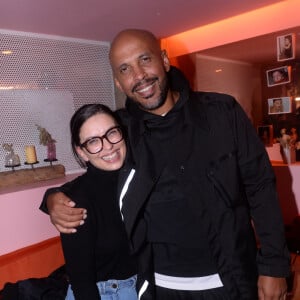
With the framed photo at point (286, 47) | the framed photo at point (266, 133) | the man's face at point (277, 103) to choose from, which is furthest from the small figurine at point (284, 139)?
the framed photo at point (286, 47)

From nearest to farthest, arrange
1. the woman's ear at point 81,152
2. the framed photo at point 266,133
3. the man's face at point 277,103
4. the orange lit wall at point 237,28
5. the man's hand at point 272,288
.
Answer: the man's hand at point 272,288 → the woman's ear at point 81,152 → the orange lit wall at point 237,28 → the man's face at point 277,103 → the framed photo at point 266,133

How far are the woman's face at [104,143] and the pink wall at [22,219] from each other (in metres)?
1.23

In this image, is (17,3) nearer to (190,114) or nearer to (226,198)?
(190,114)

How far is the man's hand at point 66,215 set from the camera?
1.24 m

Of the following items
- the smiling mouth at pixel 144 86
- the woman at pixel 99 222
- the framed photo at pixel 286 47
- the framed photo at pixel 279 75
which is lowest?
the woman at pixel 99 222

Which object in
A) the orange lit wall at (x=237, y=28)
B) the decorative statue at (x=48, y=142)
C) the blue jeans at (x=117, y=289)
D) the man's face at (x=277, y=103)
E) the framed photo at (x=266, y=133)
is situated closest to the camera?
the blue jeans at (x=117, y=289)

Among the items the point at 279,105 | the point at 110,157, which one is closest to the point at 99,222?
the point at 110,157

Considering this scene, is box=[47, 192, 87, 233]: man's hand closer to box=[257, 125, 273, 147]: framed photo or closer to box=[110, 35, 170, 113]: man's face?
box=[110, 35, 170, 113]: man's face

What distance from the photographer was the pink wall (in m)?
2.35

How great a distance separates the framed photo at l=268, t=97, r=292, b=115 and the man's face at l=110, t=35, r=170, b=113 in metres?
1.74

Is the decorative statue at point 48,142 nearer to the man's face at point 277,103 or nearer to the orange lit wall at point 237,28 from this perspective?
the orange lit wall at point 237,28

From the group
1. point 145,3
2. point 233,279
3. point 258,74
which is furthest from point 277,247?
point 258,74

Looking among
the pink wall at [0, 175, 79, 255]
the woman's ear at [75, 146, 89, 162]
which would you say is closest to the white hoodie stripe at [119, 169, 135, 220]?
the woman's ear at [75, 146, 89, 162]

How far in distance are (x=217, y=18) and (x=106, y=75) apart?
1.14 metres
